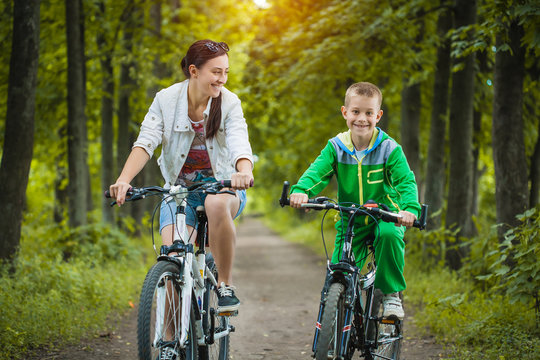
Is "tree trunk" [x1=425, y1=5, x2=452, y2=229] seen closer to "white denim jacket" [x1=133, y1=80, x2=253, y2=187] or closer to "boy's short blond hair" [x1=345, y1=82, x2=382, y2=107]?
"boy's short blond hair" [x1=345, y1=82, x2=382, y2=107]

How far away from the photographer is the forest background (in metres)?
5.82

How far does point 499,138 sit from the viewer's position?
6.64 metres

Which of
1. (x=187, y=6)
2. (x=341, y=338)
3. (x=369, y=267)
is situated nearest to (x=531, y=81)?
(x=369, y=267)

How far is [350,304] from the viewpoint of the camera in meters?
3.56

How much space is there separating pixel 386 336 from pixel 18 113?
526 centimetres

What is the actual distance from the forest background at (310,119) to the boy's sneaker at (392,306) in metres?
1.26

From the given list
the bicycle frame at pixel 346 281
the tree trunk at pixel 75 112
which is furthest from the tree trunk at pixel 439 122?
the bicycle frame at pixel 346 281

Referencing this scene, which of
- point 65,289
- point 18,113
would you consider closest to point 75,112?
point 18,113

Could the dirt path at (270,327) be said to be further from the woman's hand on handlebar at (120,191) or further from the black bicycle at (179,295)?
the woman's hand on handlebar at (120,191)

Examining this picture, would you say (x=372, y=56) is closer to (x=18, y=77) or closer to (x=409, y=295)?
(x=409, y=295)

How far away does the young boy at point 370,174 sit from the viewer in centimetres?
391

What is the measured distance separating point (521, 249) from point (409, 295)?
2.87 metres

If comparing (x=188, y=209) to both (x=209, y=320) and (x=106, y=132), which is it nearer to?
(x=209, y=320)

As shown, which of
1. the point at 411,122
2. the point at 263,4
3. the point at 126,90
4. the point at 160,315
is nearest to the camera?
the point at 160,315
